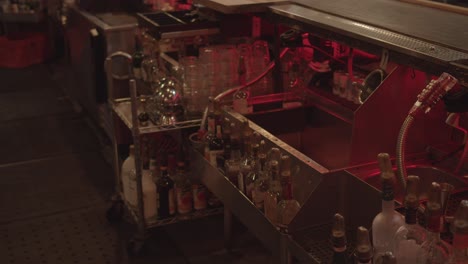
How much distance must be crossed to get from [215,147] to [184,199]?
511 mm

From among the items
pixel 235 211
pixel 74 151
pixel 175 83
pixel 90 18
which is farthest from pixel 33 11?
pixel 235 211

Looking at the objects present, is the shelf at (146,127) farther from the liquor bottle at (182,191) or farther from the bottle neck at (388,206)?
the bottle neck at (388,206)

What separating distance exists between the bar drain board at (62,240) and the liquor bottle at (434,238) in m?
2.03

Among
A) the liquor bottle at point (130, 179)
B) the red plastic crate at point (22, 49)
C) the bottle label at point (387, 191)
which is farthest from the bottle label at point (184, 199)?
the red plastic crate at point (22, 49)

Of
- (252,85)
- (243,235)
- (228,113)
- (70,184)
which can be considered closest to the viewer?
→ (228,113)

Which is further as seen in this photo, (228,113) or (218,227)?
(218,227)

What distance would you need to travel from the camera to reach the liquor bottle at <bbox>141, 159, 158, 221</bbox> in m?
3.20

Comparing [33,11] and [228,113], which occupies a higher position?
[228,113]

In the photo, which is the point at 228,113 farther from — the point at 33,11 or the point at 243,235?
the point at 33,11

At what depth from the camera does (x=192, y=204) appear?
Answer: 327 cm

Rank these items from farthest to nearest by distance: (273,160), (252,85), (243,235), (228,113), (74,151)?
(74,151)
(243,235)
(252,85)
(228,113)
(273,160)

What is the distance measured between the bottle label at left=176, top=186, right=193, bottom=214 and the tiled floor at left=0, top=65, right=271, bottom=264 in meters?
0.30

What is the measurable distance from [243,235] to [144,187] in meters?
0.68

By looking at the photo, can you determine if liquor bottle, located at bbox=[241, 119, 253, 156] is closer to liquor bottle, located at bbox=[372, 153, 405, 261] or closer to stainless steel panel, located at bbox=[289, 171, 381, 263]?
stainless steel panel, located at bbox=[289, 171, 381, 263]
